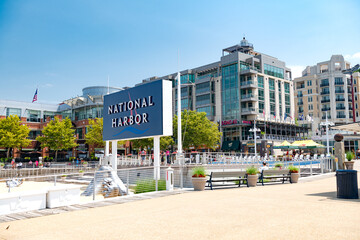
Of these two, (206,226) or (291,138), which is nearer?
(206,226)

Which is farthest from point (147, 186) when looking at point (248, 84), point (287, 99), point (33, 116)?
point (33, 116)

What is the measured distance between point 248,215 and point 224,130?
206 ft

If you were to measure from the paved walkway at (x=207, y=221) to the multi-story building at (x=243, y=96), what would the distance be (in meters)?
55.6

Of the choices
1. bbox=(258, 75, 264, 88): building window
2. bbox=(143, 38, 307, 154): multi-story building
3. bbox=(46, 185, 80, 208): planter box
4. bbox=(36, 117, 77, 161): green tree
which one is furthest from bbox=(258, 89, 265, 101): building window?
bbox=(46, 185, 80, 208): planter box

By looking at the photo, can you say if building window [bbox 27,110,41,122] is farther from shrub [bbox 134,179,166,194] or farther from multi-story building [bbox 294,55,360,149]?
shrub [bbox 134,179,166,194]

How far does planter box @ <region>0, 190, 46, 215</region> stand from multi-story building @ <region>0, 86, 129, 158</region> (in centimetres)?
5973

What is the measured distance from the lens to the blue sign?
869 inches

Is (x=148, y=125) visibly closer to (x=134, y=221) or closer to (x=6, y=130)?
(x=134, y=221)

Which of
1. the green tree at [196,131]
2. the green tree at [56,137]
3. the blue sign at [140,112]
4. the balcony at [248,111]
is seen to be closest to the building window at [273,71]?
the balcony at [248,111]

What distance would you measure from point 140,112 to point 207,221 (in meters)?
16.3

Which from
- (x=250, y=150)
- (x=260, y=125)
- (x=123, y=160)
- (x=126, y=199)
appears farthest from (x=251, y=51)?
(x=126, y=199)

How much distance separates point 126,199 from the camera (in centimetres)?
1254

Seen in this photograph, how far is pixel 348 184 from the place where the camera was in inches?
425

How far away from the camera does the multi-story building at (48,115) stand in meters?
71.0
